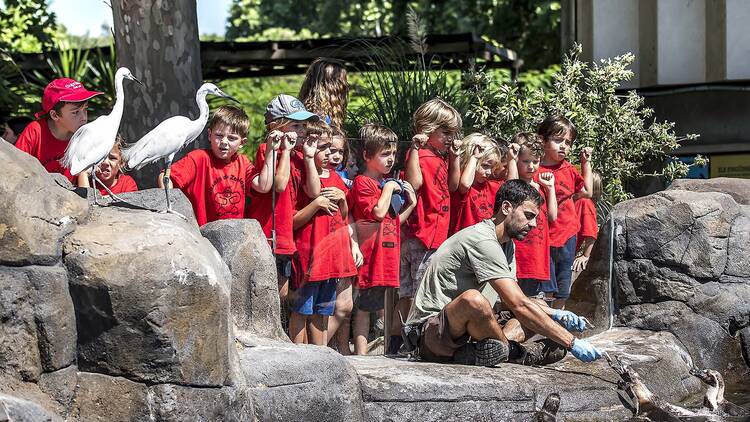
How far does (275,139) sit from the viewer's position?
7.11m

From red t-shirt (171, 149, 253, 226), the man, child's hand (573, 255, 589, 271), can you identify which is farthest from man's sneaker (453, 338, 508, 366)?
child's hand (573, 255, 589, 271)

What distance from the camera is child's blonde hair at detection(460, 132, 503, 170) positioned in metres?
8.22

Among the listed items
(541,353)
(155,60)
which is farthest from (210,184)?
(541,353)

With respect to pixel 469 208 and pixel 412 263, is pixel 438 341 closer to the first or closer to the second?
pixel 412 263

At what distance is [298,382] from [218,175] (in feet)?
5.29

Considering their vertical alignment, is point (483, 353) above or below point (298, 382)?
below

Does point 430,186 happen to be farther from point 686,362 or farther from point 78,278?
point 78,278

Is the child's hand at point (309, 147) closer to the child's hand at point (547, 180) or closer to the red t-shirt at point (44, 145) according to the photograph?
the red t-shirt at point (44, 145)

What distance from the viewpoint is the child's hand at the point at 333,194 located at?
24.3ft

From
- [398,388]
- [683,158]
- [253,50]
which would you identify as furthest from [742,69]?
[398,388]

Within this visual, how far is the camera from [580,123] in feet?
34.3

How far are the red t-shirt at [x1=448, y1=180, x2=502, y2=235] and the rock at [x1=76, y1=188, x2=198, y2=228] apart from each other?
2.43 meters

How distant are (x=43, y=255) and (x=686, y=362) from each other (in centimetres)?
499

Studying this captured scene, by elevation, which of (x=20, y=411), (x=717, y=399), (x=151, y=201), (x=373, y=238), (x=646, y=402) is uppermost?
(x=151, y=201)
